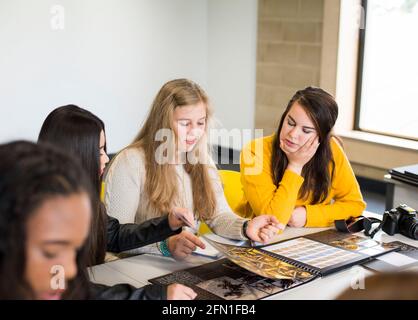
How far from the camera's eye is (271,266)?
5.63 feet

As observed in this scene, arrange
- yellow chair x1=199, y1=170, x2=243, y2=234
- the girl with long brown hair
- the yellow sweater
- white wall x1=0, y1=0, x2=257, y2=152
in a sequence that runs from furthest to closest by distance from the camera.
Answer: white wall x1=0, y1=0, x2=257, y2=152, yellow chair x1=199, y1=170, x2=243, y2=234, the yellow sweater, the girl with long brown hair

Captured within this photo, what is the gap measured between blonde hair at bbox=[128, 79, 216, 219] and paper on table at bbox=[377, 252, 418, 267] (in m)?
0.65

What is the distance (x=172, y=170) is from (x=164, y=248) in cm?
38

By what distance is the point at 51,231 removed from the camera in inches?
31.7

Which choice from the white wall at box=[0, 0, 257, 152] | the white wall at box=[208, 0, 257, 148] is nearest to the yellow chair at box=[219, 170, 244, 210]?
the white wall at box=[0, 0, 257, 152]

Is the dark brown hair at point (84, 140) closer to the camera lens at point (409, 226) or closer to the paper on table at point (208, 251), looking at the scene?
the paper on table at point (208, 251)

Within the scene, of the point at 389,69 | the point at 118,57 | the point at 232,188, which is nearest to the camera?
the point at 232,188

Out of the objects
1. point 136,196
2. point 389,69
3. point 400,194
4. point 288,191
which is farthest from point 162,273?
point 389,69

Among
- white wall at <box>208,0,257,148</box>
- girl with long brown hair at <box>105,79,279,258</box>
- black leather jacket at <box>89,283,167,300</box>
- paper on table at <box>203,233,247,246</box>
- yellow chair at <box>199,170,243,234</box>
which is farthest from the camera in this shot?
white wall at <box>208,0,257,148</box>

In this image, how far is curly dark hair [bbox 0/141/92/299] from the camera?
0.79 meters

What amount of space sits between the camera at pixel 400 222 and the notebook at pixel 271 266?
104 millimetres

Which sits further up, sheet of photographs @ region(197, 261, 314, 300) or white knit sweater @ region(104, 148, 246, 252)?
white knit sweater @ region(104, 148, 246, 252)

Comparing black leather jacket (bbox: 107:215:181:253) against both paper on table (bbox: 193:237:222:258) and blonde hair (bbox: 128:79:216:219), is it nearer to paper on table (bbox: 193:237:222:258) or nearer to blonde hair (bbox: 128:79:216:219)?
paper on table (bbox: 193:237:222:258)

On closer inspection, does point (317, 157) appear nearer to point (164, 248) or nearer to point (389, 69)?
point (164, 248)
